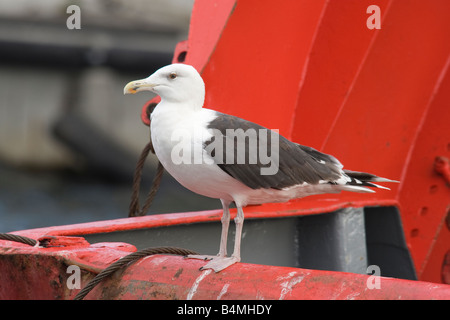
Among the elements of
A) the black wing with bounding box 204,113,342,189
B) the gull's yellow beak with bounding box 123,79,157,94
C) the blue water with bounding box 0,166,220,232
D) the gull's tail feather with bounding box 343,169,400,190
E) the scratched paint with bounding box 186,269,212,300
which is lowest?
the blue water with bounding box 0,166,220,232

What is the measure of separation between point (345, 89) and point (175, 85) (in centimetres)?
152

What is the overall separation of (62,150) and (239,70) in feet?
37.8

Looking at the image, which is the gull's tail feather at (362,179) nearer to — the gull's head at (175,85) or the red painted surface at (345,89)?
the gull's head at (175,85)

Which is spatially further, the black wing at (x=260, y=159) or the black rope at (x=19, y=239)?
the black rope at (x=19, y=239)

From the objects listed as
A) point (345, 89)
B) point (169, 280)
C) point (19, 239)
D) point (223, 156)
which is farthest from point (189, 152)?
point (345, 89)

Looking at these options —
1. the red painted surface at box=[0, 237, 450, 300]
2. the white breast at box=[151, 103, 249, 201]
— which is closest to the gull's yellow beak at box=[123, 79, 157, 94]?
the white breast at box=[151, 103, 249, 201]

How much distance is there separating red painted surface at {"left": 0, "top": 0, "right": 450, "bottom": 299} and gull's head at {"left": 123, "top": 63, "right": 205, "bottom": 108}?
779mm

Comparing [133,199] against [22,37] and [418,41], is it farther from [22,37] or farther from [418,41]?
[22,37]

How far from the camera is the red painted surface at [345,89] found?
360 centimetres

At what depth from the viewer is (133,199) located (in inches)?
150

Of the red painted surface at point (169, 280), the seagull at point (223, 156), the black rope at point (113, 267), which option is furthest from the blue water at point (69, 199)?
the black rope at point (113, 267)

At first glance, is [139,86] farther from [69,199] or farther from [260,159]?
[69,199]

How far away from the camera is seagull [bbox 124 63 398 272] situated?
2.51 metres

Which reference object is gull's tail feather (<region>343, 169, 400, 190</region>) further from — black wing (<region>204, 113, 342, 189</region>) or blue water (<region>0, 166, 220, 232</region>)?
blue water (<region>0, 166, 220, 232</region>)
